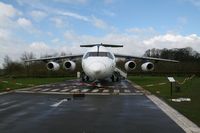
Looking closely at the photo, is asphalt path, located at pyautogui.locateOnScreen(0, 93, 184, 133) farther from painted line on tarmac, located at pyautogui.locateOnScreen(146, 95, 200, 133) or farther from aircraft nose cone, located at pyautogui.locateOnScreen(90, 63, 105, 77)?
aircraft nose cone, located at pyautogui.locateOnScreen(90, 63, 105, 77)

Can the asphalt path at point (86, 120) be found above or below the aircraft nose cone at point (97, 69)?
below

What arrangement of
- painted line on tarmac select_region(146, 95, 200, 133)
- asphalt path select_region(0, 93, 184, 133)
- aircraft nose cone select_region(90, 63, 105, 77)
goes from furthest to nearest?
aircraft nose cone select_region(90, 63, 105, 77) → painted line on tarmac select_region(146, 95, 200, 133) → asphalt path select_region(0, 93, 184, 133)

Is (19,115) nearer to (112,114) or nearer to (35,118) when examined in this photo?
(35,118)

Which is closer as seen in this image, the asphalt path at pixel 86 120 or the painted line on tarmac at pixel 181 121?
the asphalt path at pixel 86 120

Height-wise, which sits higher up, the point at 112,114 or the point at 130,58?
the point at 130,58

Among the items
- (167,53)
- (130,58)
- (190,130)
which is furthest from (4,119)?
(167,53)

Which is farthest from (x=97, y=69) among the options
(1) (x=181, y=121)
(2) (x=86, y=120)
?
(1) (x=181, y=121)

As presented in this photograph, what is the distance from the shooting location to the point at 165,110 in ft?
44.4

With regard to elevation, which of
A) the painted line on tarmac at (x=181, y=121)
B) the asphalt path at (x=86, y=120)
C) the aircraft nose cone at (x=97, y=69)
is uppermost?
the aircraft nose cone at (x=97, y=69)

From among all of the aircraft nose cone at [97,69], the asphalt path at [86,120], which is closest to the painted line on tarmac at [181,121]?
the asphalt path at [86,120]

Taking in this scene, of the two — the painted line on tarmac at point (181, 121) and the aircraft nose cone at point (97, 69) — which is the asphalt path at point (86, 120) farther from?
the aircraft nose cone at point (97, 69)

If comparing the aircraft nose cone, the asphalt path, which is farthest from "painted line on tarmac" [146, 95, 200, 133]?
the aircraft nose cone

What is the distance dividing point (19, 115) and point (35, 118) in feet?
3.24

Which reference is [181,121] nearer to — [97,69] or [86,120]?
[86,120]
